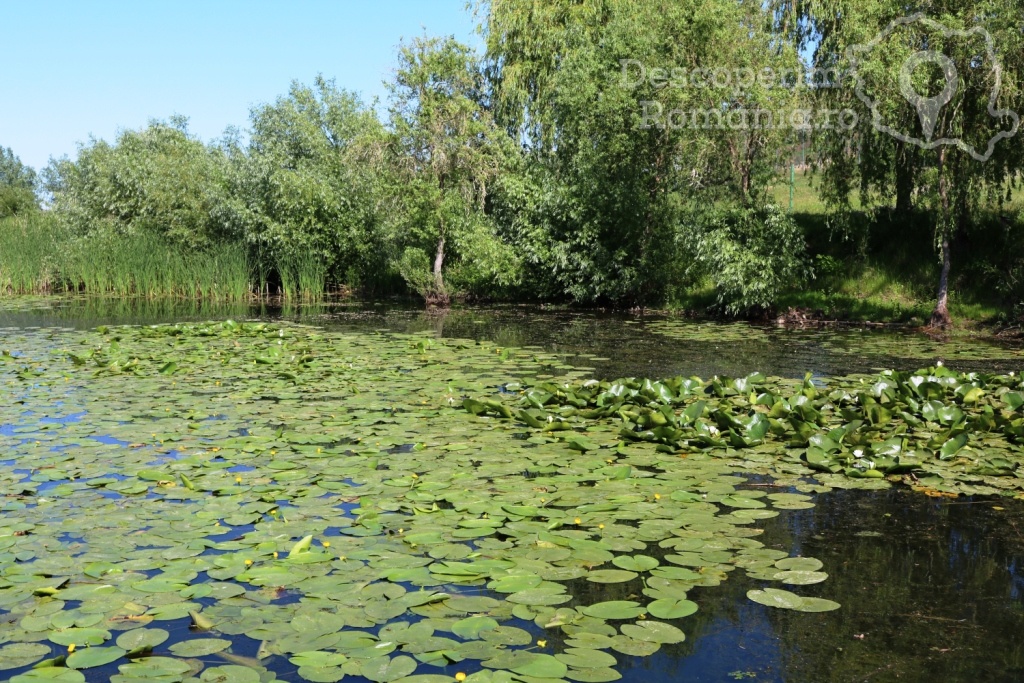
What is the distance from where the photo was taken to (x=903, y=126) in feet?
48.2

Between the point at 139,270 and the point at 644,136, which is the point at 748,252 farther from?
the point at 139,270

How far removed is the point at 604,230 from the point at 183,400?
13.1 m

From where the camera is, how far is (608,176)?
19.4 meters

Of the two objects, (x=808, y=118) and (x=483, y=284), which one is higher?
(x=808, y=118)

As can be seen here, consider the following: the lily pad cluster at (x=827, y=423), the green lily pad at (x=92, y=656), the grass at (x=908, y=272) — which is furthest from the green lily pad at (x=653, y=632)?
the grass at (x=908, y=272)

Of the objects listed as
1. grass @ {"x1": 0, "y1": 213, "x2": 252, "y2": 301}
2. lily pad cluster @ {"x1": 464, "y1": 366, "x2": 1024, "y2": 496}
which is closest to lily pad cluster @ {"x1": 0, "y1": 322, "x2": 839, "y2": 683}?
lily pad cluster @ {"x1": 464, "y1": 366, "x2": 1024, "y2": 496}

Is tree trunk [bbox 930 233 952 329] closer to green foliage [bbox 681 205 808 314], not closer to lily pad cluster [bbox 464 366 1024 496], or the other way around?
green foliage [bbox 681 205 808 314]

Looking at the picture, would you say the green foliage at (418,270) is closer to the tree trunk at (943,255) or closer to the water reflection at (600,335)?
the water reflection at (600,335)

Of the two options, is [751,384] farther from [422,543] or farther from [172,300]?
[172,300]

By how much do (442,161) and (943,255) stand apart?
1091 cm

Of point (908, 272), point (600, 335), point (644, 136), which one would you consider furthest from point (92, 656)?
point (644, 136)

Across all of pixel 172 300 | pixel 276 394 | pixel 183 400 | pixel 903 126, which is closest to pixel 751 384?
pixel 276 394

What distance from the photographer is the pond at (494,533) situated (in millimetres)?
2986

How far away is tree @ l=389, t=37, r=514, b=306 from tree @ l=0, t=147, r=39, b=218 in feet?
104
